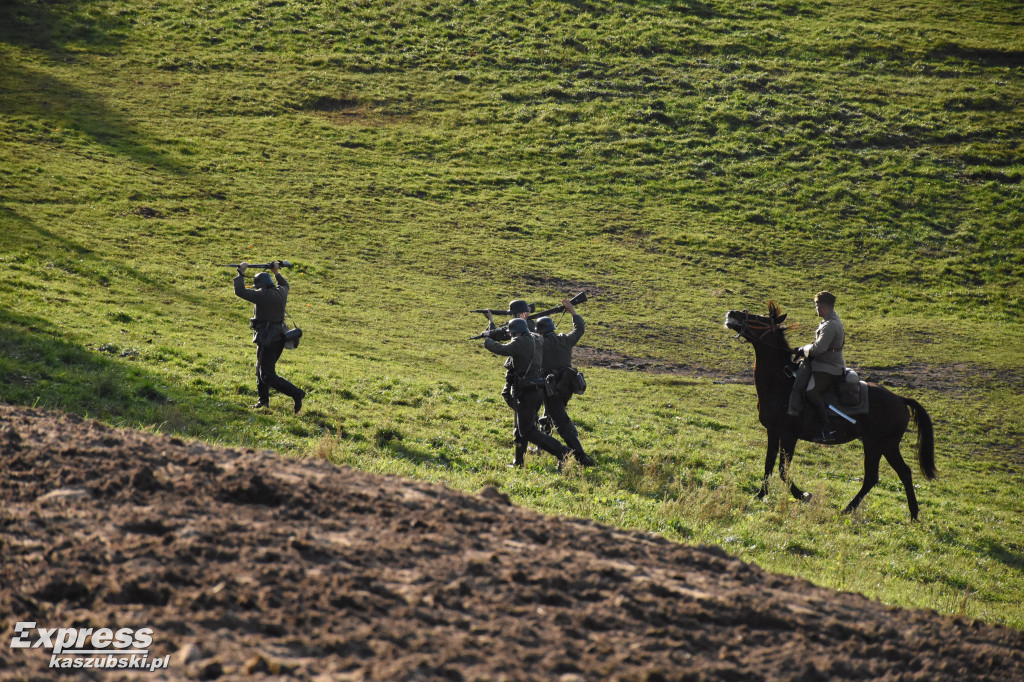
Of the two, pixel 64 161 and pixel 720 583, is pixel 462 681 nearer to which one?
pixel 720 583

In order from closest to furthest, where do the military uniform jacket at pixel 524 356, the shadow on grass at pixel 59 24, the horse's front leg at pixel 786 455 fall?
the military uniform jacket at pixel 524 356, the horse's front leg at pixel 786 455, the shadow on grass at pixel 59 24

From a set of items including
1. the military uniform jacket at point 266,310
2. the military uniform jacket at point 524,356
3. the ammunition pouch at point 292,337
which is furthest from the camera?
the ammunition pouch at point 292,337

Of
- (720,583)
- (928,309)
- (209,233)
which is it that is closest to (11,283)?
(209,233)

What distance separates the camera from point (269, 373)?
1661 cm

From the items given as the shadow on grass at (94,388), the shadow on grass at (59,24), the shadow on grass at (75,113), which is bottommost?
the shadow on grass at (94,388)

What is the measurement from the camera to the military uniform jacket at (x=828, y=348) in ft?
47.3

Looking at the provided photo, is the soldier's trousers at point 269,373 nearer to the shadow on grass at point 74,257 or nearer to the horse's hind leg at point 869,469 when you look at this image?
the shadow on grass at point 74,257

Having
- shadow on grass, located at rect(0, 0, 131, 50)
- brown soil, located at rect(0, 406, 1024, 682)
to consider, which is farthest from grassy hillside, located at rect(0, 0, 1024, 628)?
brown soil, located at rect(0, 406, 1024, 682)

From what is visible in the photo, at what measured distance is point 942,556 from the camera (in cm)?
1250

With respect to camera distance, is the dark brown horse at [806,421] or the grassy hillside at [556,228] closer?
the dark brown horse at [806,421]

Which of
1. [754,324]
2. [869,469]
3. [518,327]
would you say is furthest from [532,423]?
[869,469]

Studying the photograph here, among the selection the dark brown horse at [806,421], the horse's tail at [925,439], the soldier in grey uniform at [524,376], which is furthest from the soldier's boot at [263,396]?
the horse's tail at [925,439]

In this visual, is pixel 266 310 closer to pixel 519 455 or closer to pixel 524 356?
pixel 524 356

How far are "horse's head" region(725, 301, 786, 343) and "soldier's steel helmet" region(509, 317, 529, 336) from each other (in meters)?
3.59
